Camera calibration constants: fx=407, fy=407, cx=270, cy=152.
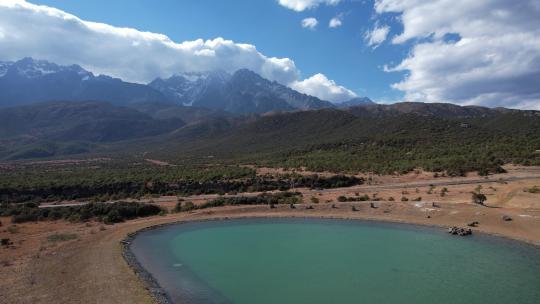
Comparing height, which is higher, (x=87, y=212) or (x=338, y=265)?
(x=87, y=212)

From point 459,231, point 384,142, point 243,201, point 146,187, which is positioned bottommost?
point 459,231

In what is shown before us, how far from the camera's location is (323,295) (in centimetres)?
1994

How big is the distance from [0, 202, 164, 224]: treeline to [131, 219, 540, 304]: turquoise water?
682 cm

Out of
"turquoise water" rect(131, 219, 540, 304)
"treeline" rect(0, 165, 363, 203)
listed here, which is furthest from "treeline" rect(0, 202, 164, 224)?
"treeline" rect(0, 165, 363, 203)

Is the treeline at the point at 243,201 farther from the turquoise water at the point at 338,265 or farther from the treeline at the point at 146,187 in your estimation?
the turquoise water at the point at 338,265

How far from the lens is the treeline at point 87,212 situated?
39344mm

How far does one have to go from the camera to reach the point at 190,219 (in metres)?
40.2

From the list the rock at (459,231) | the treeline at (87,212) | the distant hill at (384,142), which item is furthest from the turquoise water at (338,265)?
the distant hill at (384,142)

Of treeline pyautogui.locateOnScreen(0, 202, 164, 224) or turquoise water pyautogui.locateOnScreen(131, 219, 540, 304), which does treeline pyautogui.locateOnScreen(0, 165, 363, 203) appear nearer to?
treeline pyautogui.locateOnScreen(0, 202, 164, 224)

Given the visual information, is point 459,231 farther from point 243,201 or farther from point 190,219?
point 190,219

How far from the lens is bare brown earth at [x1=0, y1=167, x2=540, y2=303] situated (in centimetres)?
1964

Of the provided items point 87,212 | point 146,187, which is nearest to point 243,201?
A: point 87,212

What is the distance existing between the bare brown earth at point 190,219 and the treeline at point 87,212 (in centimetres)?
168

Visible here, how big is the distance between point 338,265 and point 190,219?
19.4 meters
